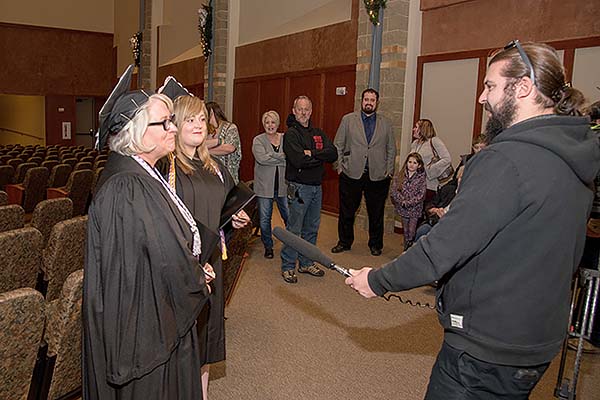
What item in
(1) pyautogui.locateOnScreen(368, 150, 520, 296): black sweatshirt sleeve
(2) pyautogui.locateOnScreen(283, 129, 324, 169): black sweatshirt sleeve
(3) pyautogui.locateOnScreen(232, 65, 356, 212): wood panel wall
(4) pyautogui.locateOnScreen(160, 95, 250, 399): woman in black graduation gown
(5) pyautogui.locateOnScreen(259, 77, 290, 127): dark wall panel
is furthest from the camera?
(5) pyautogui.locateOnScreen(259, 77, 290, 127): dark wall panel

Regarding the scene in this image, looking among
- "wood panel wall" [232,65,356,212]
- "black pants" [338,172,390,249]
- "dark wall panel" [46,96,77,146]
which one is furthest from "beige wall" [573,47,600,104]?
"dark wall panel" [46,96,77,146]

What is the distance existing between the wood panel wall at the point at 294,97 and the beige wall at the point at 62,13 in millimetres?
8519

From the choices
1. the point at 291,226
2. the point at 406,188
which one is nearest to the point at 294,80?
the point at 406,188

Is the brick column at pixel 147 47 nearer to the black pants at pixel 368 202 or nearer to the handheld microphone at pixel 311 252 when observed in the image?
the black pants at pixel 368 202

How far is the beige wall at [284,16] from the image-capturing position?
27.6 feet

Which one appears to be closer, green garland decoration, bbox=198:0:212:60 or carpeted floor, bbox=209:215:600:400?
carpeted floor, bbox=209:215:600:400

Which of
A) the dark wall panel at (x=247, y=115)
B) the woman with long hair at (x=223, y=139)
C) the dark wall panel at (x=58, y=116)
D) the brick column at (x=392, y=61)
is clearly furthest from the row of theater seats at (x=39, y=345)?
the dark wall panel at (x=58, y=116)

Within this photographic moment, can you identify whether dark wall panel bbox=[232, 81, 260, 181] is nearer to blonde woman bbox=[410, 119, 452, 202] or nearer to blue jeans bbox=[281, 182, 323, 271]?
blonde woman bbox=[410, 119, 452, 202]

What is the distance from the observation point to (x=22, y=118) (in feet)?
60.6

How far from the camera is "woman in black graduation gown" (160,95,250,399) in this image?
7.38 feet

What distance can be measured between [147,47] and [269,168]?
11532mm

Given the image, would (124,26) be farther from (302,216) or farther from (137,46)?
(302,216)

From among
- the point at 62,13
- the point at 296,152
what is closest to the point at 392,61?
the point at 296,152

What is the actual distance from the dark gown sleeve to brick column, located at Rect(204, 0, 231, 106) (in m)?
9.90
